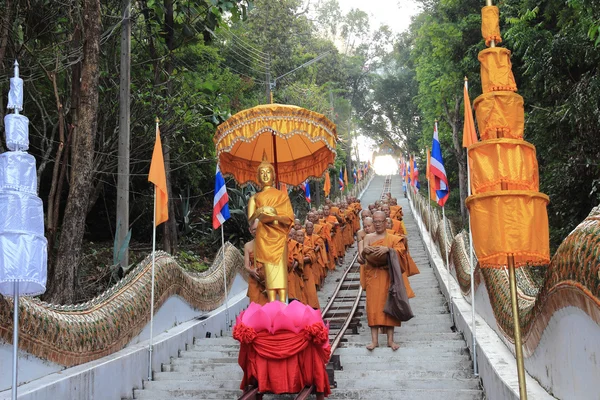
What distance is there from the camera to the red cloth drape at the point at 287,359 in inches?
266

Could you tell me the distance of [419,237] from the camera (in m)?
25.8

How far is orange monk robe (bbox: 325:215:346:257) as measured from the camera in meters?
19.4

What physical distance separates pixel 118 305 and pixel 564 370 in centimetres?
527

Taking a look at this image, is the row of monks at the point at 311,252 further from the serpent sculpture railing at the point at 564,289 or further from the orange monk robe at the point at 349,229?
the serpent sculpture railing at the point at 564,289

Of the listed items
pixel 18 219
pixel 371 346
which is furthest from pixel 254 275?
pixel 18 219

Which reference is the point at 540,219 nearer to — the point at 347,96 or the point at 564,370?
the point at 564,370

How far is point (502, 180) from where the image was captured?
15.3 feet

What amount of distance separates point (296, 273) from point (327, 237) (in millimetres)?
6386

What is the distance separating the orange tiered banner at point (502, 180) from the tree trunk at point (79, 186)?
5.87 metres

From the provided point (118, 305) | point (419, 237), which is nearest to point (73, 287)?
point (118, 305)

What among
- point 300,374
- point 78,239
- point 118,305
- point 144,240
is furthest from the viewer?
point 144,240

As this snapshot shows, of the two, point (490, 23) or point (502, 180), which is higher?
point (490, 23)

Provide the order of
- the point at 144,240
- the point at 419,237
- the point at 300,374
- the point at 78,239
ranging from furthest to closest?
the point at 419,237, the point at 144,240, the point at 78,239, the point at 300,374

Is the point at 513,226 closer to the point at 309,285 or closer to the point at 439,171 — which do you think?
the point at 439,171
